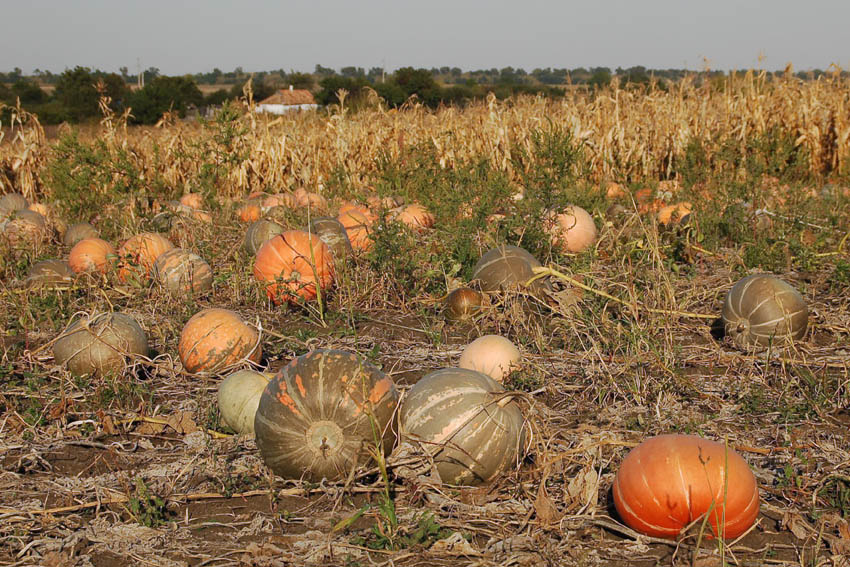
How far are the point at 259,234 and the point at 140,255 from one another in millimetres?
1233

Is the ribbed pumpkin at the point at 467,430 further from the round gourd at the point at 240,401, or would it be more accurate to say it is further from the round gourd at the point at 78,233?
the round gourd at the point at 78,233

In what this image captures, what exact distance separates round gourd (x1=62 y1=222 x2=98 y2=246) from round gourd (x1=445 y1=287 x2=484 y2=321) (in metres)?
5.14

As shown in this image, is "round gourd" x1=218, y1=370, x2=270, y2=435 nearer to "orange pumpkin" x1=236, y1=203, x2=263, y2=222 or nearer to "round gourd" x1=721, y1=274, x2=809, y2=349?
"round gourd" x1=721, y1=274, x2=809, y2=349

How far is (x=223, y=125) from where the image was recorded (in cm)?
947

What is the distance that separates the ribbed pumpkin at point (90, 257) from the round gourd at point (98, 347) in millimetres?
2375

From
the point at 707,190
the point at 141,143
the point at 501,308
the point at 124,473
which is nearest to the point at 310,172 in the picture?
the point at 141,143

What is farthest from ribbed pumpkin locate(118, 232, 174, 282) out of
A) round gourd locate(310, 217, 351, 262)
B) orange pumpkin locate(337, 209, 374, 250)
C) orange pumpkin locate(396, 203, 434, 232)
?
orange pumpkin locate(396, 203, 434, 232)

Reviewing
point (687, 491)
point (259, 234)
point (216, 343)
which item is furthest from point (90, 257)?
point (687, 491)

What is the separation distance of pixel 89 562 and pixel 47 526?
0.39 m

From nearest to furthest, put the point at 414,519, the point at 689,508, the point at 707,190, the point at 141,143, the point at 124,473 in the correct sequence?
the point at 689,508 < the point at 414,519 < the point at 124,473 < the point at 707,190 < the point at 141,143

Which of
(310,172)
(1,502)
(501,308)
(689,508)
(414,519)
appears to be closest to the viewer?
(689,508)

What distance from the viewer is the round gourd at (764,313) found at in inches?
203

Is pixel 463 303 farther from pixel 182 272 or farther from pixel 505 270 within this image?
pixel 182 272

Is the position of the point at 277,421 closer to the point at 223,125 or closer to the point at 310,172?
the point at 223,125
